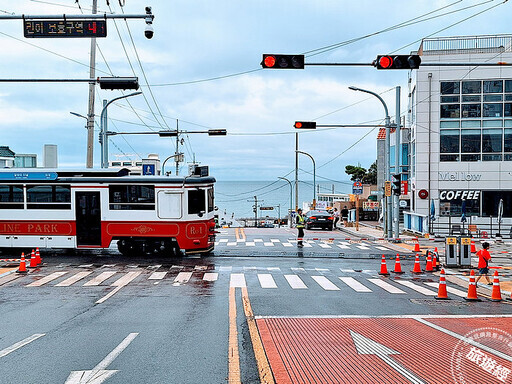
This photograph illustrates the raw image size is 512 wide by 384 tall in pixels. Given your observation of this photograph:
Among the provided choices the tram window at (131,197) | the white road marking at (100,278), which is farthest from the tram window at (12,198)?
the white road marking at (100,278)

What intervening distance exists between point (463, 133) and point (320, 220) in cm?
1232

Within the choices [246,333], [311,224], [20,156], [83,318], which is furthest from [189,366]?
[20,156]

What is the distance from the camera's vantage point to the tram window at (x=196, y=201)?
22.2 meters

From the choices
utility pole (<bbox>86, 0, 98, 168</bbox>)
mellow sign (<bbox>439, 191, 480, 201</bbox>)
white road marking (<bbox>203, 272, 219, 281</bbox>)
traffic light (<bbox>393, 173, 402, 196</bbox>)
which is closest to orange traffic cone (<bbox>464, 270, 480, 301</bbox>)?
white road marking (<bbox>203, 272, 219, 281</bbox>)

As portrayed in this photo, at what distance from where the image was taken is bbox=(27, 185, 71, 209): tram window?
2267cm

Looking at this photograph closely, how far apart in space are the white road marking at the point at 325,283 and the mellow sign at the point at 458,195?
25512 millimetres

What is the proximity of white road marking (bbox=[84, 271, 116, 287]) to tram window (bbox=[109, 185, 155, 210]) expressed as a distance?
14.2 ft

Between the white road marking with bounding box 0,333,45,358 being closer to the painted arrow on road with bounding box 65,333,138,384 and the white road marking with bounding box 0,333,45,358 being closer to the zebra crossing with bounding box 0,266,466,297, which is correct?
the painted arrow on road with bounding box 65,333,138,384

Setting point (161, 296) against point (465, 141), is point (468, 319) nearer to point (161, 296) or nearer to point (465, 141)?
point (161, 296)

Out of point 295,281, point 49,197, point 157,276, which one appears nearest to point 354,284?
point 295,281

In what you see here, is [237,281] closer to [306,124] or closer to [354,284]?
[354,284]

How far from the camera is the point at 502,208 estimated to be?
1515 inches

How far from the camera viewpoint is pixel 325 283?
653 inches

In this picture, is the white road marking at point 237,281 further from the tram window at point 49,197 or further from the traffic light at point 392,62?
the tram window at point 49,197
